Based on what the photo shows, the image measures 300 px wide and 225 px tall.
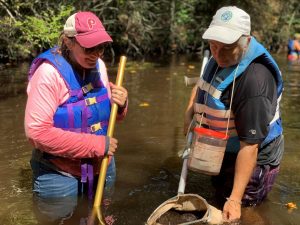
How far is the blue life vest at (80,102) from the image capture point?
3668 millimetres

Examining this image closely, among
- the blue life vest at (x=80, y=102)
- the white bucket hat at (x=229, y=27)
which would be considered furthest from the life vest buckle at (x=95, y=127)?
the white bucket hat at (x=229, y=27)

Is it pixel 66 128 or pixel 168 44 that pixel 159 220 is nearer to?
pixel 66 128

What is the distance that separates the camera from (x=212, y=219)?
3467mm

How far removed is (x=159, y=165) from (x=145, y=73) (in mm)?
6402

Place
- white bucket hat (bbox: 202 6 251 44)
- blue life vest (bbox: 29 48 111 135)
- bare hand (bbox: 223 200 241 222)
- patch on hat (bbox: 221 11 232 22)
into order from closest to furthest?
1. white bucket hat (bbox: 202 6 251 44)
2. patch on hat (bbox: 221 11 232 22)
3. bare hand (bbox: 223 200 241 222)
4. blue life vest (bbox: 29 48 111 135)

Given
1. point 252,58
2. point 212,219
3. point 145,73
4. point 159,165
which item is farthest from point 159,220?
point 145,73

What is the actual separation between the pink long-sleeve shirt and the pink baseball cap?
31cm

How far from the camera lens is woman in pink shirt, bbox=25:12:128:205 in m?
3.54

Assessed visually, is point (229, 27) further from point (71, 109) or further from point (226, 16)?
point (71, 109)

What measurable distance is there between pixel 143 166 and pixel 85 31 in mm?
2408

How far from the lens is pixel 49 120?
11.7ft

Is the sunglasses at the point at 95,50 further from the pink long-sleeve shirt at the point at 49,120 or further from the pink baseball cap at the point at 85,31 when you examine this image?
the pink long-sleeve shirt at the point at 49,120

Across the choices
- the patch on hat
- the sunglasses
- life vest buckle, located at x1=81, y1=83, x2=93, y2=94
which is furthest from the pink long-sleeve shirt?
the patch on hat

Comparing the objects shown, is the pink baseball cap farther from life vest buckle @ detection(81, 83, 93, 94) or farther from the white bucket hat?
the white bucket hat
